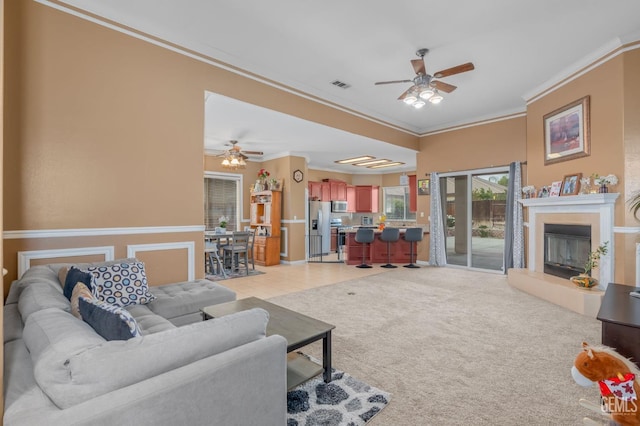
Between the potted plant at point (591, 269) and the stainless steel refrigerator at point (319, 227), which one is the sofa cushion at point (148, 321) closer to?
the potted plant at point (591, 269)

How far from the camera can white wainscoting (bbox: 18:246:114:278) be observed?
269 cm

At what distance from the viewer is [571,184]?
14.5 ft

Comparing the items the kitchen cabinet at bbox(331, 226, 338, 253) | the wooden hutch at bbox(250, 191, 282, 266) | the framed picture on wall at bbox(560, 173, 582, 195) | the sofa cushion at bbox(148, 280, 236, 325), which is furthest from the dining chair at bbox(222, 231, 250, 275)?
the framed picture on wall at bbox(560, 173, 582, 195)

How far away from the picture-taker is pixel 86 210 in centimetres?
303

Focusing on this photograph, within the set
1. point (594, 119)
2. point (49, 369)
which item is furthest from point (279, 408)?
point (594, 119)

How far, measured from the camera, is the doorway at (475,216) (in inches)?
256

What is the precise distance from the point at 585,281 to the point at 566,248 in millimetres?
863

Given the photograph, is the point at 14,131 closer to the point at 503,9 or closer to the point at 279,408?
the point at 279,408

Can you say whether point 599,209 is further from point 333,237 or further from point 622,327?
point 333,237

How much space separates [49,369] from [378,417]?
1745 millimetres

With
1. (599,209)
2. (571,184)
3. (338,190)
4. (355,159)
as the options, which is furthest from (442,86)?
(338,190)

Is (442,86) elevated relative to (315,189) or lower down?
elevated

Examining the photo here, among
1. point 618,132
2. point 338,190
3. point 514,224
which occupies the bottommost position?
point 514,224

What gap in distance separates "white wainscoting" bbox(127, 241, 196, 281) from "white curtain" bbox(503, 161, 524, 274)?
5.65 meters
